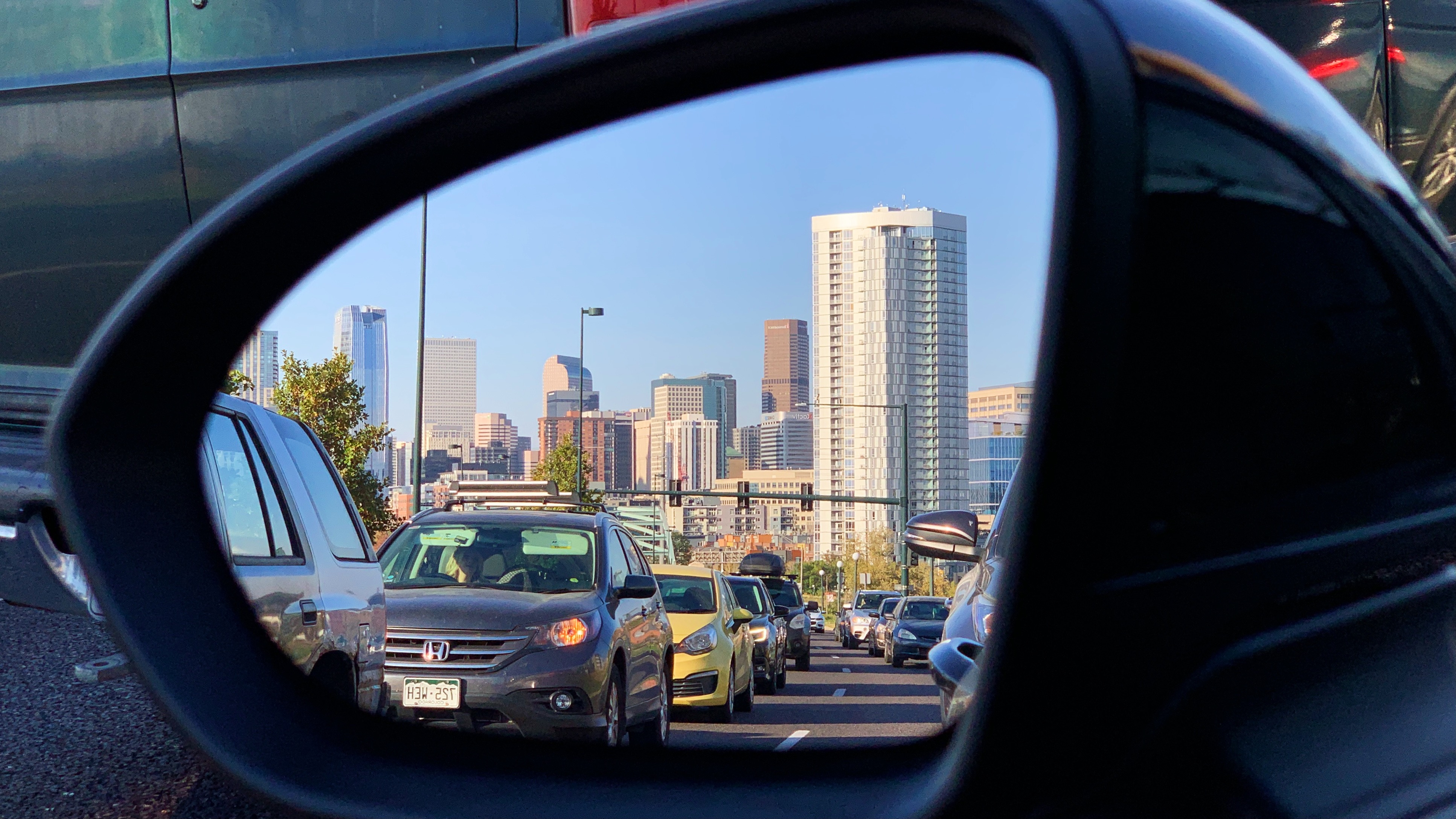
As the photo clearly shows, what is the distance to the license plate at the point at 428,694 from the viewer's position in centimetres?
168

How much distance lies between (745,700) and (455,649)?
6304 mm

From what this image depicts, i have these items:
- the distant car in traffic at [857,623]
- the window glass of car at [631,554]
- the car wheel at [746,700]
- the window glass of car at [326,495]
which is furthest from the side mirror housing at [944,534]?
the distant car in traffic at [857,623]

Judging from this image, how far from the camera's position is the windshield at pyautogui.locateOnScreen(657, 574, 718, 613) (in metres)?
11.5

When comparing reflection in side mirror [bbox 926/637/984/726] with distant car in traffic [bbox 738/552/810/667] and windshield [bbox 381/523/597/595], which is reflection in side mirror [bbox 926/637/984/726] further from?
distant car in traffic [bbox 738/552/810/667]

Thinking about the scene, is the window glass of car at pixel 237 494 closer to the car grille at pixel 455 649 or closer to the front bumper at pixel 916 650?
the car grille at pixel 455 649

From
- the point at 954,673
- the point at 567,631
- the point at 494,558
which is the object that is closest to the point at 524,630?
the point at 494,558

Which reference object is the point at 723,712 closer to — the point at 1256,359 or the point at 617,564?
the point at 617,564

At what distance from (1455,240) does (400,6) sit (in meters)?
6.10

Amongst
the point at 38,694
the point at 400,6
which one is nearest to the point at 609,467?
the point at 400,6

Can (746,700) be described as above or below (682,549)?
below

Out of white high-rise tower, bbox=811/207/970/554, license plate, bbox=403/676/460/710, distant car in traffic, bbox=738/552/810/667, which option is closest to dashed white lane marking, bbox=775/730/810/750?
white high-rise tower, bbox=811/207/970/554

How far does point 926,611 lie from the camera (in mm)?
1983

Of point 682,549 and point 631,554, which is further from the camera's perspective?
point 631,554

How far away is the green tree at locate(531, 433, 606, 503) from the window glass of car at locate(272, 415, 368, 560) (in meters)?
0.70
